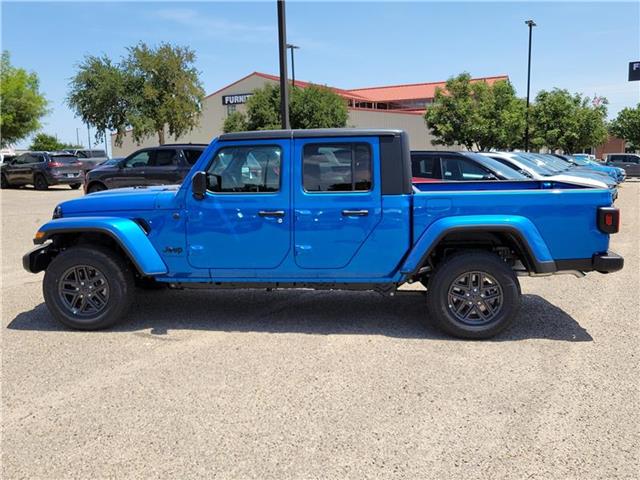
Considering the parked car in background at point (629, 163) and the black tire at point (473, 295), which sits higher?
A: the parked car in background at point (629, 163)

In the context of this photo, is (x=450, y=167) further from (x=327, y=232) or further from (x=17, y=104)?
(x=17, y=104)

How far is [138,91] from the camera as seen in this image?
35.0 m

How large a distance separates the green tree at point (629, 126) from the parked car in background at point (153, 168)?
58.6m

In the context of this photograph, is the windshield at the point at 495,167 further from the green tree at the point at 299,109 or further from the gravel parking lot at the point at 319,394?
the green tree at the point at 299,109

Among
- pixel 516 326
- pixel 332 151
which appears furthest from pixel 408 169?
pixel 516 326

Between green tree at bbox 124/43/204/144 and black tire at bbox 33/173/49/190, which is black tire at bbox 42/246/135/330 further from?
green tree at bbox 124/43/204/144

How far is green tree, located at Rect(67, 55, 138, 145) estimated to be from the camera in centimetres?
3447

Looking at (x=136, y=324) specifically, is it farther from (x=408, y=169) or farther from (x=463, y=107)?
(x=463, y=107)

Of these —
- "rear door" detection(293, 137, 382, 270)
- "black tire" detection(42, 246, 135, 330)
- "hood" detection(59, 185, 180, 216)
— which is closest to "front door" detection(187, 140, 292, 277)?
"rear door" detection(293, 137, 382, 270)

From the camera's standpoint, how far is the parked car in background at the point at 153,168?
15.2 meters

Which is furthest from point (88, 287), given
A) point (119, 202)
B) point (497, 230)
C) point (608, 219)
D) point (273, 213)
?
point (608, 219)

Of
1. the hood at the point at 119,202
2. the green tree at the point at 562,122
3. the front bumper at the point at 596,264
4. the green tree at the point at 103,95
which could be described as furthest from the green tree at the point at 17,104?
the front bumper at the point at 596,264

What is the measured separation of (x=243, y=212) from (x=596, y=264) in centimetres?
307

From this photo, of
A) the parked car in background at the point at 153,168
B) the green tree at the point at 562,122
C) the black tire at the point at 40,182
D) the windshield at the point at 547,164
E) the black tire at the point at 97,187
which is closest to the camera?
the parked car in background at the point at 153,168
